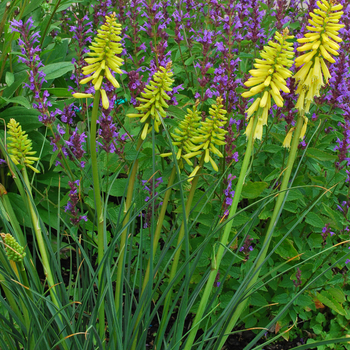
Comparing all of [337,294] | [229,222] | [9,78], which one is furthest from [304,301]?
[9,78]

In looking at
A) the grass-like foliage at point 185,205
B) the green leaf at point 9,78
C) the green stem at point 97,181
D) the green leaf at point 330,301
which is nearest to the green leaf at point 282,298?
the grass-like foliage at point 185,205

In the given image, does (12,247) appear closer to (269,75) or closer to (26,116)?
(269,75)

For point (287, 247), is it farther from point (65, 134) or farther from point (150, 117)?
point (65, 134)

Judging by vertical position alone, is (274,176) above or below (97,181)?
below

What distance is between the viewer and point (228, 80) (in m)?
2.61

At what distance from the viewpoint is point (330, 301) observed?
2707mm

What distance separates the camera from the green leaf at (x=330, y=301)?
105 inches

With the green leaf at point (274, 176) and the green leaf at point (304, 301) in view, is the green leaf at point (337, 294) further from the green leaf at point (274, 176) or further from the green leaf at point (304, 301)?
the green leaf at point (274, 176)

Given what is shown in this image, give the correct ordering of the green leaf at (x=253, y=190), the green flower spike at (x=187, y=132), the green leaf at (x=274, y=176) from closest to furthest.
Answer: the green flower spike at (x=187, y=132) → the green leaf at (x=253, y=190) → the green leaf at (x=274, y=176)

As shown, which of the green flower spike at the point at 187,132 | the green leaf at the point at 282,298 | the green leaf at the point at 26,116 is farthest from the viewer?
the green leaf at the point at 26,116

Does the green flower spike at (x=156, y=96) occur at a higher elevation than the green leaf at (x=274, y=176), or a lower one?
higher

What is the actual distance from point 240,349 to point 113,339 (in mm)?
1458

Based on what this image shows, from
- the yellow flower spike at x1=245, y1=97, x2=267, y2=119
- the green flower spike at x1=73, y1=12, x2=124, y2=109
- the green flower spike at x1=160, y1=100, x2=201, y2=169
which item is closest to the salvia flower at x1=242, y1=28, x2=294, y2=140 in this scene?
the yellow flower spike at x1=245, y1=97, x2=267, y2=119

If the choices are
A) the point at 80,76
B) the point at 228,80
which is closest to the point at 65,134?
the point at 80,76
